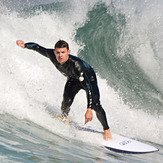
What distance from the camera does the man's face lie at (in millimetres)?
4082

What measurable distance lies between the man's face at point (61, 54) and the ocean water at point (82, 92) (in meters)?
1.09

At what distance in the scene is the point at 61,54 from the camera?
13.5 ft

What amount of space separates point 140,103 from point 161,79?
4.15 feet

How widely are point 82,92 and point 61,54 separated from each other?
3.51m

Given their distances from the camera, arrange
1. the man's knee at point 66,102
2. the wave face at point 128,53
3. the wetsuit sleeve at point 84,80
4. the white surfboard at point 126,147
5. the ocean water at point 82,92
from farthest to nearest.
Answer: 1. the wave face at point 128,53
2. the man's knee at point 66,102
3. the wetsuit sleeve at point 84,80
4. the white surfboard at point 126,147
5. the ocean water at point 82,92

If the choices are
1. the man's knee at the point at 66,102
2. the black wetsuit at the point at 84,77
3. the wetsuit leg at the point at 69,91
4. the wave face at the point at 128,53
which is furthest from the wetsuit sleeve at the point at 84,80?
the wave face at the point at 128,53

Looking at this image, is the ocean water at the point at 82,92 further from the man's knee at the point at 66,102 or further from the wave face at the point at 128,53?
the man's knee at the point at 66,102

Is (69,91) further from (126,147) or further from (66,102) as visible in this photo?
(126,147)

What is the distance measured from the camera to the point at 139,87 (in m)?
9.81

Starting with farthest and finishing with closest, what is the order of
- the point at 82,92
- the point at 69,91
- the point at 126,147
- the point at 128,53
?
the point at 128,53 < the point at 82,92 < the point at 69,91 < the point at 126,147

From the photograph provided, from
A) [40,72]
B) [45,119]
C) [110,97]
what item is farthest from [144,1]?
[45,119]

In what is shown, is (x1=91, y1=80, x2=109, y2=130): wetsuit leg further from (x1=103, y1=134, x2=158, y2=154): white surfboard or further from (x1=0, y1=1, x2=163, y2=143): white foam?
(x1=0, y1=1, x2=163, y2=143): white foam

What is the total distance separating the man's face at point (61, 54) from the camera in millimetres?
4082

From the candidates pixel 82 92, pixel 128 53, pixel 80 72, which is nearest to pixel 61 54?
pixel 80 72
